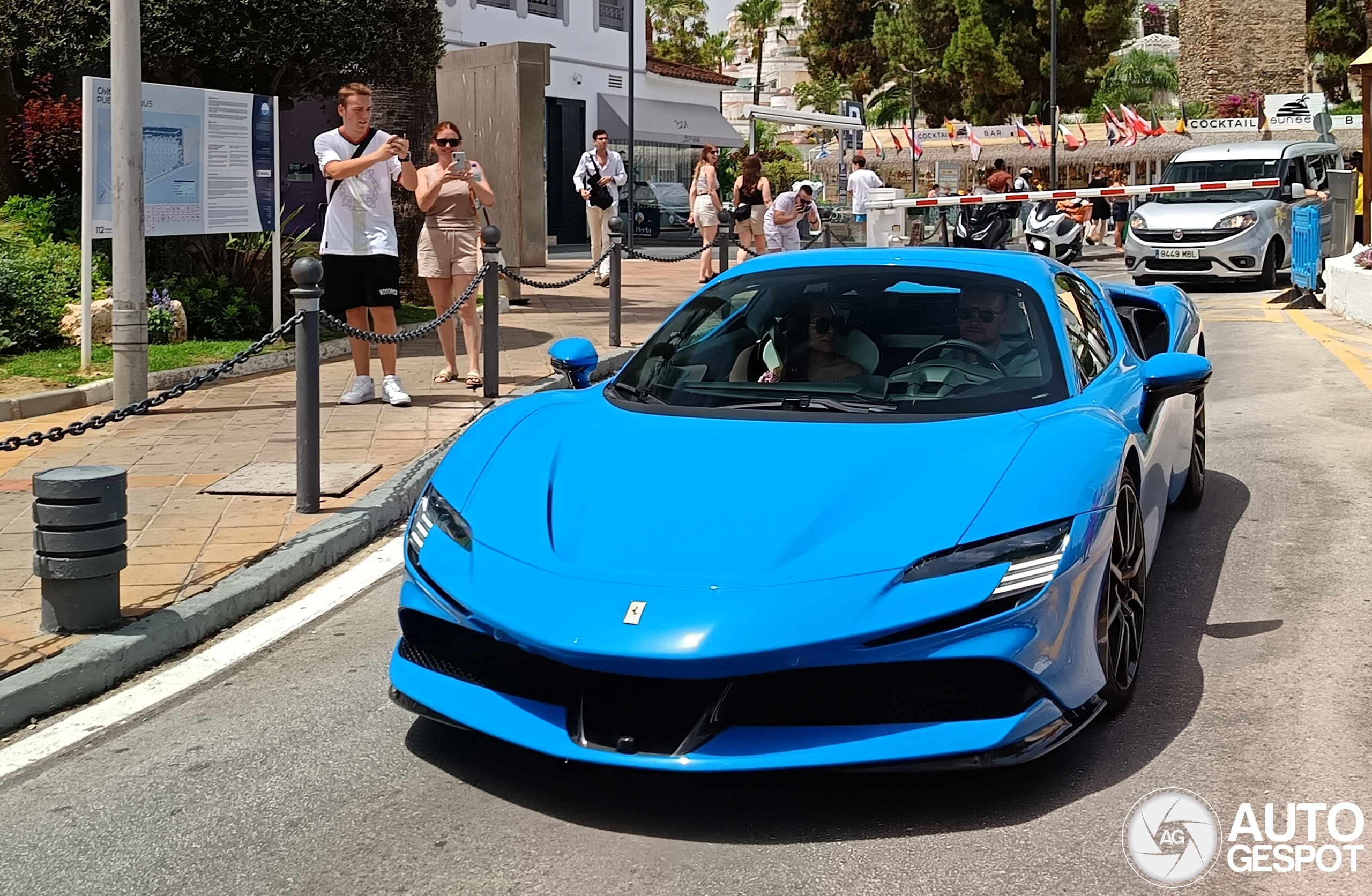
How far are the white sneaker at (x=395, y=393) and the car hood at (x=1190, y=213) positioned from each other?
511 inches

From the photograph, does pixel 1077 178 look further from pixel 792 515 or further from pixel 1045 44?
pixel 792 515

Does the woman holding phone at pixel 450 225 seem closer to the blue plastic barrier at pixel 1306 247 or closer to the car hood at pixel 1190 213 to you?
the blue plastic barrier at pixel 1306 247

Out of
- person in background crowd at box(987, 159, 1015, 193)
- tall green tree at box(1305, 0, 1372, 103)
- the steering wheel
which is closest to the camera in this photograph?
the steering wheel

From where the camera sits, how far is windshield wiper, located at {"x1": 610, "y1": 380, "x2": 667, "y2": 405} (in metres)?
4.80

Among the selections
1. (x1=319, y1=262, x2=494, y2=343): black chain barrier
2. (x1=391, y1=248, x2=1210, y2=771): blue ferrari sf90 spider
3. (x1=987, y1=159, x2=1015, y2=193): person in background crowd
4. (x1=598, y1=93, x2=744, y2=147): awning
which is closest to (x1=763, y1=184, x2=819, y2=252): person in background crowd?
(x1=987, y1=159, x2=1015, y2=193): person in background crowd

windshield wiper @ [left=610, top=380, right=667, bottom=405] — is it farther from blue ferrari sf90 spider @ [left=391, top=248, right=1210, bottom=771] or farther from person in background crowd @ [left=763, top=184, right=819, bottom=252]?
person in background crowd @ [left=763, top=184, right=819, bottom=252]

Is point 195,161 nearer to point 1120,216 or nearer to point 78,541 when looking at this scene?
point 78,541

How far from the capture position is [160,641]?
506cm

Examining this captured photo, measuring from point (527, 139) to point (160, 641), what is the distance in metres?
14.6

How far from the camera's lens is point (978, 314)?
5.08 m

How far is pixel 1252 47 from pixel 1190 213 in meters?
58.7

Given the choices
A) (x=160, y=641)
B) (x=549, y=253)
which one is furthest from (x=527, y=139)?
(x=160, y=641)

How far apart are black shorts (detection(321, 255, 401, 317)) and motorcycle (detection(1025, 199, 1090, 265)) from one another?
607 inches

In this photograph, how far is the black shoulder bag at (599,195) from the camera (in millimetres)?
19344
